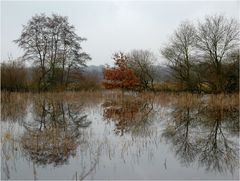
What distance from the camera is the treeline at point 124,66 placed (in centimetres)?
2417

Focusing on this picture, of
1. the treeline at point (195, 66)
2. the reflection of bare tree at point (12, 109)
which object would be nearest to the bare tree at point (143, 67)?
the treeline at point (195, 66)

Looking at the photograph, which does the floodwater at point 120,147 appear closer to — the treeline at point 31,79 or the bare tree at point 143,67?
the treeline at point 31,79

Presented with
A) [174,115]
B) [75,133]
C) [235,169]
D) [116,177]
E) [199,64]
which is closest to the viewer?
[116,177]

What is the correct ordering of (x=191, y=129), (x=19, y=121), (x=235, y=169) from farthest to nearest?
(x=19, y=121)
(x=191, y=129)
(x=235, y=169)

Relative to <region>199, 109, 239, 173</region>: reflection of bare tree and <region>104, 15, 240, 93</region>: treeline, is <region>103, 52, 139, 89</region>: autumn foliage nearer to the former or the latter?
<region>104, 15, 240, 93</region>: treeline

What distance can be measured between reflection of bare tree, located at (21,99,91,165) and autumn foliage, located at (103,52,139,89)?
708 inches

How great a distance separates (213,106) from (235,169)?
9286 mm

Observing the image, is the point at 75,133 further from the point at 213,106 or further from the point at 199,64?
the point at 199,64

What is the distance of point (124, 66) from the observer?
30109 millimetres

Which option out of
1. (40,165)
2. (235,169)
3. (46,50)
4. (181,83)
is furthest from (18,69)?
(235,169)

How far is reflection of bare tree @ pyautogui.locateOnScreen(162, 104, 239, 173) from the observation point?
6.21m

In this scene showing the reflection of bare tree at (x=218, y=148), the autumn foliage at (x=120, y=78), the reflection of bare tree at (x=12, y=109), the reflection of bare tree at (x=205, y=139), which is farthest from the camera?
the autumn foliage at (x=120, y=78)

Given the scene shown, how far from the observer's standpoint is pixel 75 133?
28.3ft

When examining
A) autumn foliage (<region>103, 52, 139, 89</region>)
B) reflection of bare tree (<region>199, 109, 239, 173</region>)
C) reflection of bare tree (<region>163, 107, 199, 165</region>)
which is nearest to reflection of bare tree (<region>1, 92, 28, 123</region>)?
reflection of bare tree (<region>163, 107, 199, 165</region>)
